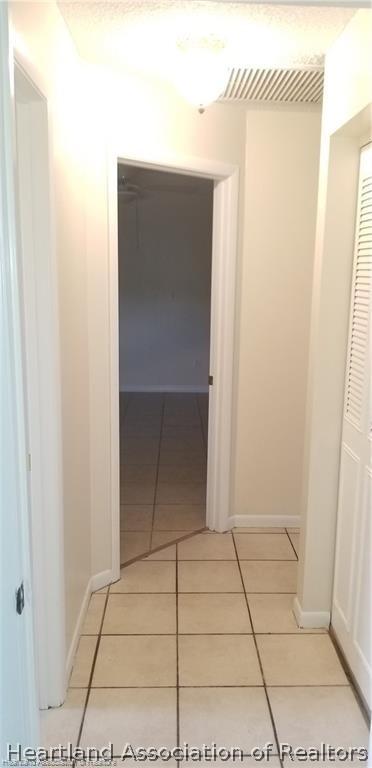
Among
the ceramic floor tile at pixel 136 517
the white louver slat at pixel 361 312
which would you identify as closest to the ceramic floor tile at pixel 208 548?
the ceramic floor tile at pixel 136 517

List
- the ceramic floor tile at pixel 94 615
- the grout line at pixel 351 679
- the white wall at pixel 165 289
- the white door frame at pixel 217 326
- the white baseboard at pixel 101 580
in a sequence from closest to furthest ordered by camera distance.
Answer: the grout line at pixel 351 679 < the ceramic floor tile at pixel 94 615 < the white door frame at pixel 217 326 < the white baseboard at pixel 101 580 < the white wall at pixel 165 289

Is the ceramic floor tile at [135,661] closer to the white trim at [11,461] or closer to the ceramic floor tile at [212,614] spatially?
the ceramic floor tile at [212,614]

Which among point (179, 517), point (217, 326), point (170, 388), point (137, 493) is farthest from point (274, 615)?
point (170, 388)

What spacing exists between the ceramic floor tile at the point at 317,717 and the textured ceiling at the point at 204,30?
228 centimetres

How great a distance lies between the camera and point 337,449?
94.0 inches

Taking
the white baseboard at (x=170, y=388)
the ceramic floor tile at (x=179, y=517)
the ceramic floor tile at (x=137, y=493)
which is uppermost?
the white baseboard at (x=170, y=388)

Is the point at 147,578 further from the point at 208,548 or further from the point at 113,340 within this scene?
the point at 113,340

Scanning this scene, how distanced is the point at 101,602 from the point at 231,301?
1686 mm

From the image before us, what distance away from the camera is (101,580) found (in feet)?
9.23

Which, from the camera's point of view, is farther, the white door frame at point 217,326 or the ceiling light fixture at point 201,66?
the white door frame at point 217,326

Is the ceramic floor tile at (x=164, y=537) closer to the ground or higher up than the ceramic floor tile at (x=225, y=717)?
higher up

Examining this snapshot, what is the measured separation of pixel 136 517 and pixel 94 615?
1075 millimetres

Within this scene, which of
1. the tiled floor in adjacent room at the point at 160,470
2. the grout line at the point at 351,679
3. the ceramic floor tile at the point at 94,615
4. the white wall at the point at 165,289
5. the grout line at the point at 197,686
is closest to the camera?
the grout line at the point at 351,679

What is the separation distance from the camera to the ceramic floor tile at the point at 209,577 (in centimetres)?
284
